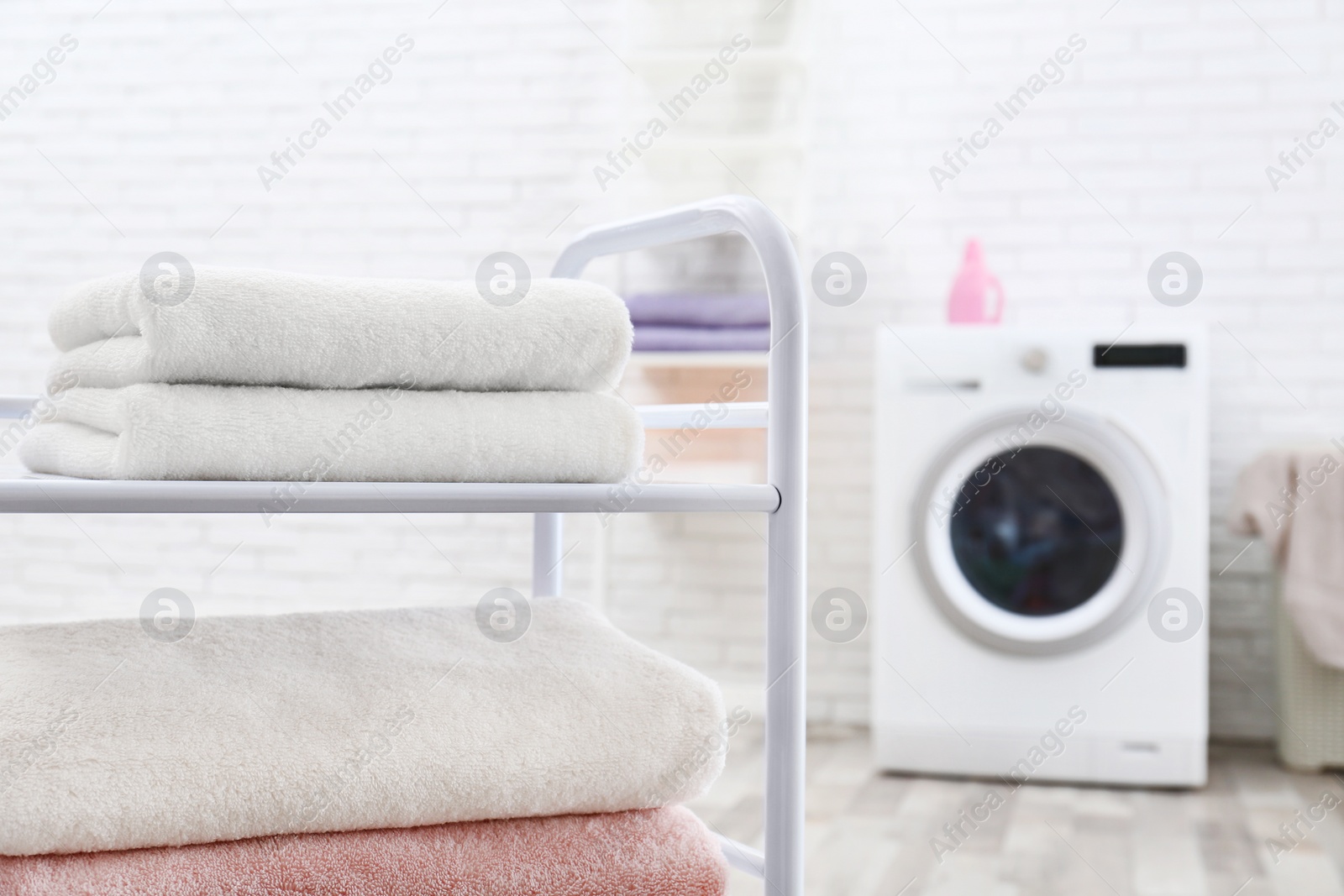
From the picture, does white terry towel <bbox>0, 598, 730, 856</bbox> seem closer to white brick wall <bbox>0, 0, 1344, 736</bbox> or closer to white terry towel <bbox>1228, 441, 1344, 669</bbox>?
white terry towel <bbox>1228, 441, 1344, 669</bbox>

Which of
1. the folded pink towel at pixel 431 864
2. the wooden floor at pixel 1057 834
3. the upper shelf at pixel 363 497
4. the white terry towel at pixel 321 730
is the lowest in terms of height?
the wooden floor at pixel 1057 834

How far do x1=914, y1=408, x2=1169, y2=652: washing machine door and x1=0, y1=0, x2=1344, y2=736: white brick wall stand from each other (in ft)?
1.58

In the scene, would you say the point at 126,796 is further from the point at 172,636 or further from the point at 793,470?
the point at 793,470

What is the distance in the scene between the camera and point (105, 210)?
114 inches

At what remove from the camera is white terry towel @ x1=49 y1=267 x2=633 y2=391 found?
573mm

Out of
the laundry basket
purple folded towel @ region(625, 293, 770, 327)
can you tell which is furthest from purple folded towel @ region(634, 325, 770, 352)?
the laundry basket

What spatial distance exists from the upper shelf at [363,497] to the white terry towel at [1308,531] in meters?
1.85

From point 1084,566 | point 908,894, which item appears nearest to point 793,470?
point 908,894

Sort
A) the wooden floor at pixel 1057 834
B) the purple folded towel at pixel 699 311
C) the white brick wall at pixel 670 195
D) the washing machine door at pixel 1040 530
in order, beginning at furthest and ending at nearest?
the white brick wall at pixel 670 195 → the purple folded towel at pixel 699 311 → the washing machine door at pixel 1040 530 → the wooden floor at pixel 1057 834

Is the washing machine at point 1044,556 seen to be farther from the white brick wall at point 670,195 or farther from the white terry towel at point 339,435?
the white terry towel at point 339,435

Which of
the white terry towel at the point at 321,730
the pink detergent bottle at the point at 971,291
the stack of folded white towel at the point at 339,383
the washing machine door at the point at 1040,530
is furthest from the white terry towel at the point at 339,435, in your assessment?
the pink detergent bottle at the point at 971,291

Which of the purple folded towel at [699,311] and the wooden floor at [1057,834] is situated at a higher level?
the purple folded towel at [699,311]

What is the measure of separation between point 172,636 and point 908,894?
1.18m

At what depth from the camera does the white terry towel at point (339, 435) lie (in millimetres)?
564
